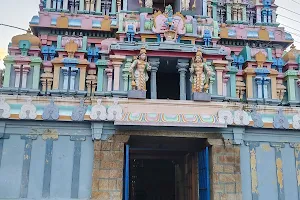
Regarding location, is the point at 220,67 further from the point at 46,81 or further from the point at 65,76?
the point at 46,81

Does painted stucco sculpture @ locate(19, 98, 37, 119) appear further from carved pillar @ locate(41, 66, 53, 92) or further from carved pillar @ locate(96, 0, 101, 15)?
carved pillar @ locate(96, 0, 101, 15)

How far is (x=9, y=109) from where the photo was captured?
1166 cm

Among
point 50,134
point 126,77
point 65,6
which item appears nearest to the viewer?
point 50,134

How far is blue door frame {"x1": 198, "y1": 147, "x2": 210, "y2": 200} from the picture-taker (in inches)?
472

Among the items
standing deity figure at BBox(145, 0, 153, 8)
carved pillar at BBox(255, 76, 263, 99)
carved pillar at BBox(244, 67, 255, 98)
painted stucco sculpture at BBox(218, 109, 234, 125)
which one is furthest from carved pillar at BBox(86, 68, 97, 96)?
carved pillar at BBox(255, 76, 263, 99)

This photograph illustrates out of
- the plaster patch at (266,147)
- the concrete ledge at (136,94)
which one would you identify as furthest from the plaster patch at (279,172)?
the concrete ledge at (136,94)

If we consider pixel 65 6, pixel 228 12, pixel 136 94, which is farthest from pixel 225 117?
pixel 65 6

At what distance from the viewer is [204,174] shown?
40.6ft

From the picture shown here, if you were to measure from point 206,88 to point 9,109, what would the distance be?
6.38 meters

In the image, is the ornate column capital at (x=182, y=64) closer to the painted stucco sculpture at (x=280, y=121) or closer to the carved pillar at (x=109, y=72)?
the carved pillar at (x=109, y=72)

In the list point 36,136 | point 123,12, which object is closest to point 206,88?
point 123,12

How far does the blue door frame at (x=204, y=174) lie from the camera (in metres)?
12.0

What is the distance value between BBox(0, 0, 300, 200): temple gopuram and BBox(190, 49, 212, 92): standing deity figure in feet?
0.11

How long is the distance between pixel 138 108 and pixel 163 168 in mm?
9857
